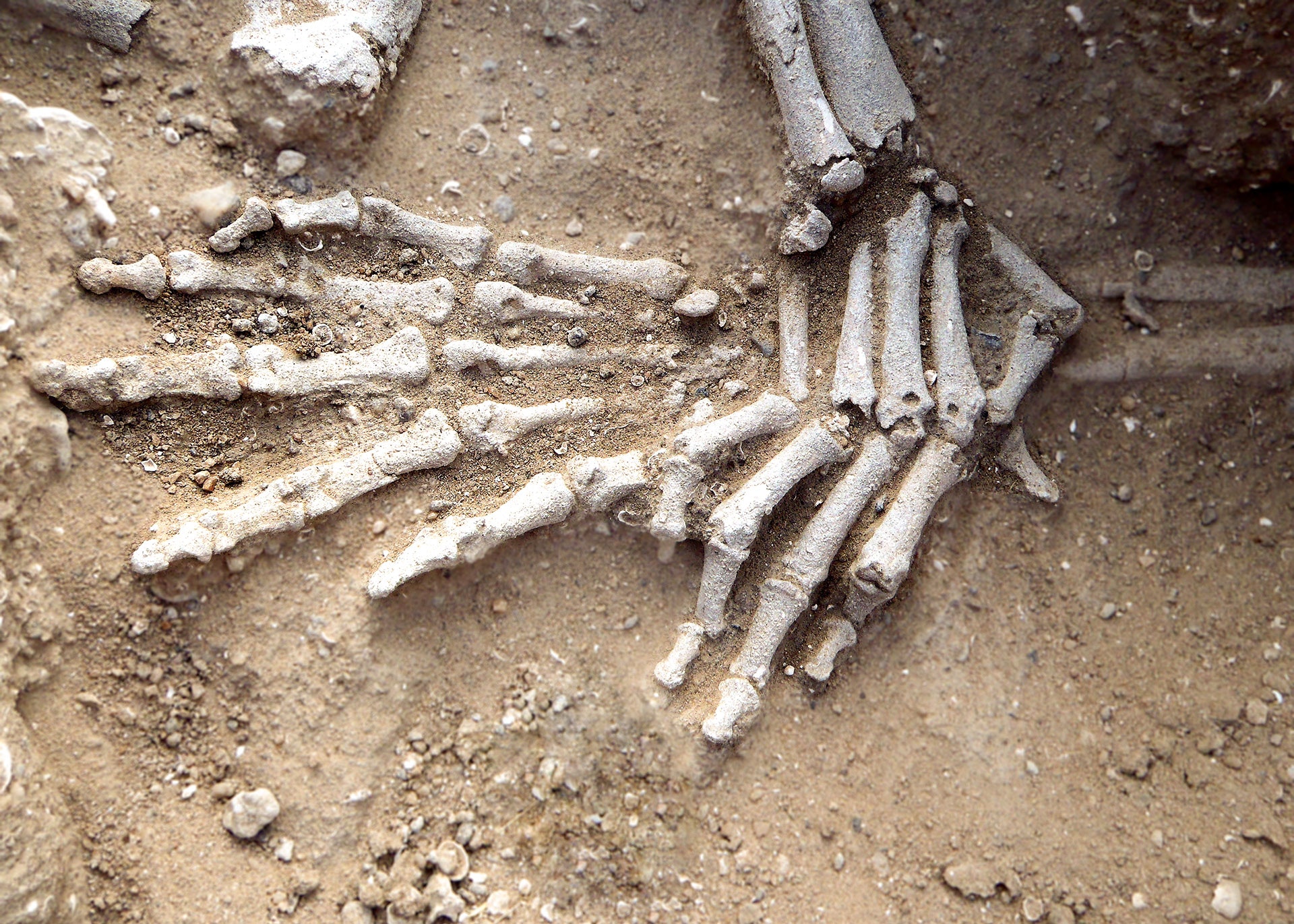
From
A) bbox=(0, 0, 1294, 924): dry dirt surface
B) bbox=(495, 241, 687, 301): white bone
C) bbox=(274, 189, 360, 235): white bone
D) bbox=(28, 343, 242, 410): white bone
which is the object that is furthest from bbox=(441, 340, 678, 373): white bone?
bbox=(28, 343, 242, 410): white bone

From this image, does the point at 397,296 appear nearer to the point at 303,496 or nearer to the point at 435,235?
the point at 435,235

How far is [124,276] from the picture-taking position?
7.79 feet

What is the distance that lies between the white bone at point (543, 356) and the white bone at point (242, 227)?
23.7 inches

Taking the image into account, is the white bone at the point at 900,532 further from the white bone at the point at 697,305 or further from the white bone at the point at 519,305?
the white bone at the point at 519,305

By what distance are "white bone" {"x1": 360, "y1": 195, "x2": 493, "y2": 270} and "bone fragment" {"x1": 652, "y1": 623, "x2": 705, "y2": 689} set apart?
1.27 metres

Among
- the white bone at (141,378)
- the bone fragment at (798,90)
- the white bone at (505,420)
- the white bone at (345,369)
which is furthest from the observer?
the bone fragment at (798,90)

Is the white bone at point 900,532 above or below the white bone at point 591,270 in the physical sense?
below

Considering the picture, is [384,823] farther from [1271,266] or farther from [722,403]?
[1271,266]

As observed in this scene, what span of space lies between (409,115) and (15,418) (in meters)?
1.37

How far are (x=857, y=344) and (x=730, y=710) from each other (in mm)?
1161

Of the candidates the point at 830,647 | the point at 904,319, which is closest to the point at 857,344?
the point at 904,319

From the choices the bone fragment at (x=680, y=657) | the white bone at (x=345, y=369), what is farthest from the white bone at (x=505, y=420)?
the bone fragment at (x=680, y=657)

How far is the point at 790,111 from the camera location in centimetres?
271

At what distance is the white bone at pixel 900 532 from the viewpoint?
Result: 2.64 m
